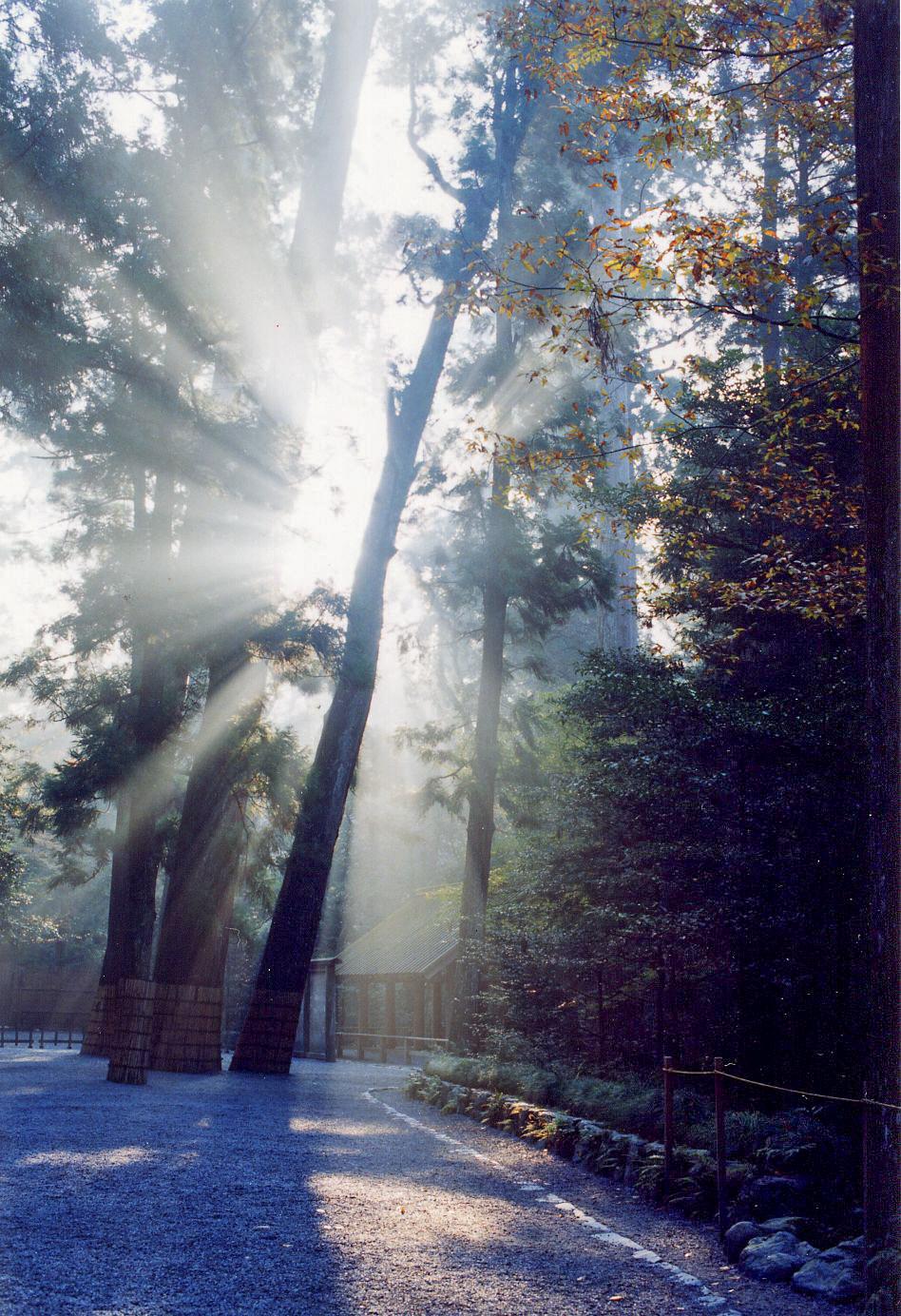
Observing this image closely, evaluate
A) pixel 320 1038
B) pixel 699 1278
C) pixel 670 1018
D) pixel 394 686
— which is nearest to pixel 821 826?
pixel 670 1018

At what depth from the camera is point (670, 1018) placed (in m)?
13.9

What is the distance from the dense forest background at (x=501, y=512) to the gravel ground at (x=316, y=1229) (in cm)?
241

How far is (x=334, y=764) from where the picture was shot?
62.2ft

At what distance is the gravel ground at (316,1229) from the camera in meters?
4.88

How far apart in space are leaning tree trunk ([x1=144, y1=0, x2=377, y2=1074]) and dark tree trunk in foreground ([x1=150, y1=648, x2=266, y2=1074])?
2 cm

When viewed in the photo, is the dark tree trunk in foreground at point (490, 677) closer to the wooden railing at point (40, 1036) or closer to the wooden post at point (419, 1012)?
the wooden post at point (419, 1012)

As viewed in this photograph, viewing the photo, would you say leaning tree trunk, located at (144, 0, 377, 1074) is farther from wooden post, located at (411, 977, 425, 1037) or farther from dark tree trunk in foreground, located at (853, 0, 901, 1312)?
wooden post, located at (411, 977, 425, 1037)

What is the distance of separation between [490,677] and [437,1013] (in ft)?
34.9

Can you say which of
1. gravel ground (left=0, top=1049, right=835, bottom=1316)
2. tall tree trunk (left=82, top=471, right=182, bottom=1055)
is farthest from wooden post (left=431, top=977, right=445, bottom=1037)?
gravel ground (left=0, top=1049, right=835, bottom=1316)

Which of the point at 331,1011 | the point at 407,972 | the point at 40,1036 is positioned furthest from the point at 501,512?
the point at 40,1036

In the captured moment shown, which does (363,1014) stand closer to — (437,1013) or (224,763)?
(437,1013)

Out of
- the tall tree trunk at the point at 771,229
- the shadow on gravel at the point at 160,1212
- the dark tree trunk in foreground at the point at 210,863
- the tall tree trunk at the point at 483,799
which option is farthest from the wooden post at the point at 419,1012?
the shadow on gravel at the point at 160,1212

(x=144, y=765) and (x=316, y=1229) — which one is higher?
(x=144, y=765)

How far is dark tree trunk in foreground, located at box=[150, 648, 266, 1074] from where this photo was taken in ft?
57.1
